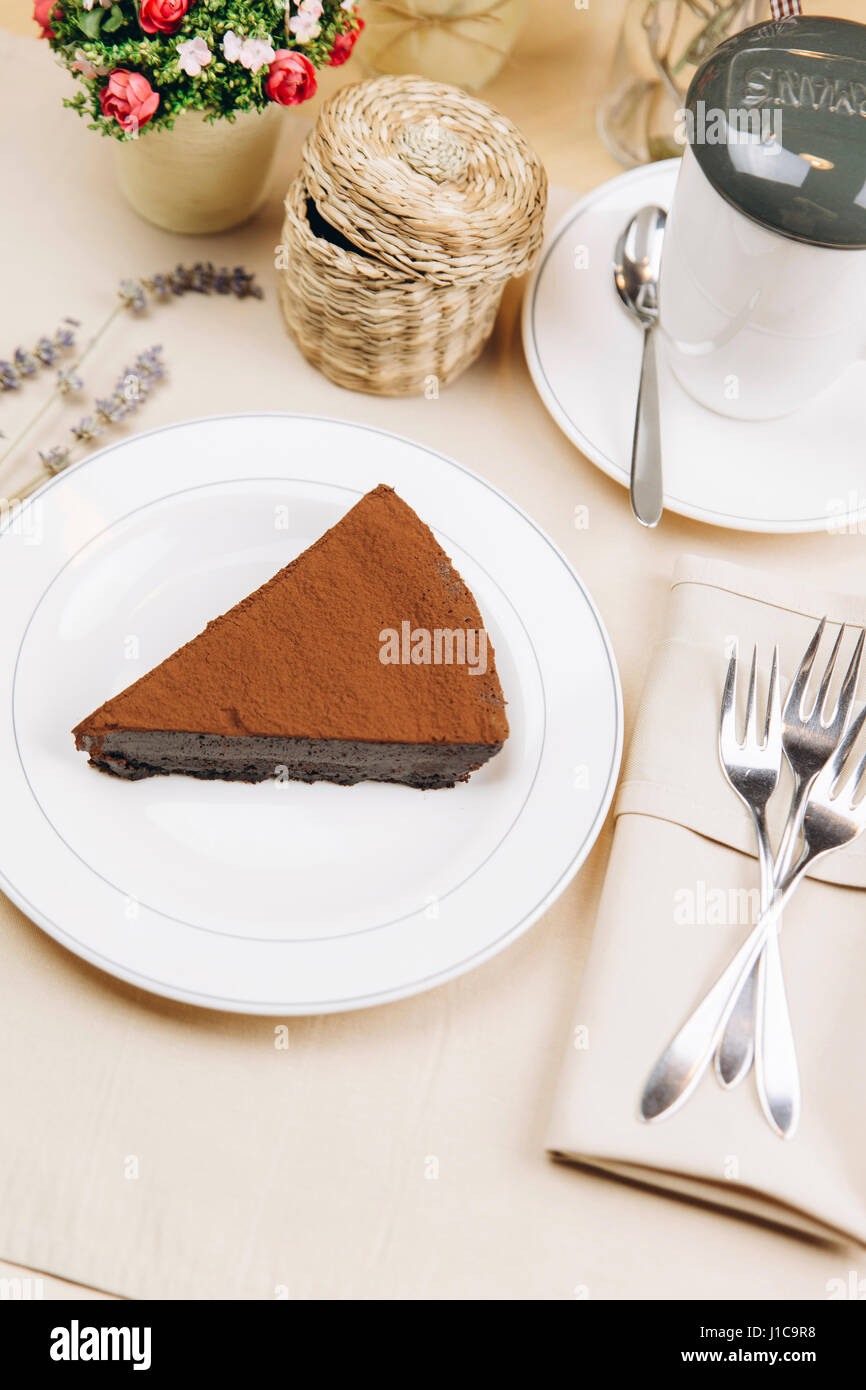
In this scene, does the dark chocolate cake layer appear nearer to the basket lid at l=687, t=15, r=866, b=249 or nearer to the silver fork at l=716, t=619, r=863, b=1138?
the silver fork at l=716, t=619, r=863, b=1138

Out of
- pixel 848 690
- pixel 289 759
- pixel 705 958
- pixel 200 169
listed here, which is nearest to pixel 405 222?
pixel 200 169

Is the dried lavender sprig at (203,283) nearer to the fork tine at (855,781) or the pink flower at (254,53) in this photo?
the pink flower at (254,53)

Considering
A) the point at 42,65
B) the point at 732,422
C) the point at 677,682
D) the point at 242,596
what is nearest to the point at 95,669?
the point at 242,596

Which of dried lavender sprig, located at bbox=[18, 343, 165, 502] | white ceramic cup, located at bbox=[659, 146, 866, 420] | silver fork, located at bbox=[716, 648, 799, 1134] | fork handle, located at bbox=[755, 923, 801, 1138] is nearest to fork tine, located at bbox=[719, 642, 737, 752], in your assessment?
silver fork, located at bbox=[716, 648, 799, 1134]

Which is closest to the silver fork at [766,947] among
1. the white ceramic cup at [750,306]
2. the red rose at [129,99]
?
the white ceramic cup at [750,306]

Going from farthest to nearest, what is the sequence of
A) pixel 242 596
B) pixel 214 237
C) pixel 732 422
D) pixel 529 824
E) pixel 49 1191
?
pixel 214 237, pixel 732 422, pixel 242 596, pixel 529 824, pixel 49 1191

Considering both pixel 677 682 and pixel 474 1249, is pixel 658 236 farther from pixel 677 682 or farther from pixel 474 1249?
pixel 474 1249
